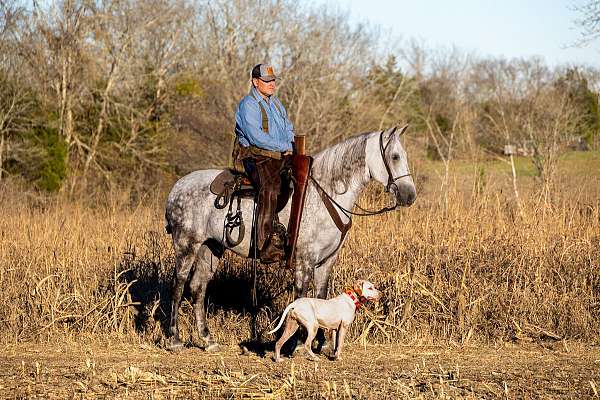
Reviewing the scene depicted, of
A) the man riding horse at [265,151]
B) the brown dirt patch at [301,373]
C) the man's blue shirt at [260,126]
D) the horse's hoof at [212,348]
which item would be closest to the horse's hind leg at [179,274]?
the brown dirt patch at [301,373]

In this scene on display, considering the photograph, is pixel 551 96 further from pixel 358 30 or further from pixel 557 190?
pixel 557 190

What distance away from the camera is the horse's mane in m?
7.87

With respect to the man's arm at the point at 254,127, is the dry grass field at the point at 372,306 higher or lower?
lower

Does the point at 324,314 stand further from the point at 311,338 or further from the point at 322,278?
the point at 322,278

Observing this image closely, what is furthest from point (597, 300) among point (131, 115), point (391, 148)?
point (131, 115)

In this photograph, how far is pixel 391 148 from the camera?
25.2 feet

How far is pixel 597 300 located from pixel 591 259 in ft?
1.71

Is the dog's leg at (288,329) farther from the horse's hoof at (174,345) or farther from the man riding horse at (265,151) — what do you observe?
the horse's hoof at (174,345)

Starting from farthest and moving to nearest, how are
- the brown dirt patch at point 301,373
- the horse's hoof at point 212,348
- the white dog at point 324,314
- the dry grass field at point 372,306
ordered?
1. the horse's hoof at point 212,348
2. the white dog at point 324,314
3. the dry grass field at point 372,306
4. the brown dirt patch at point 301,373

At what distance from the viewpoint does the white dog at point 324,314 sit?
737 centimetres

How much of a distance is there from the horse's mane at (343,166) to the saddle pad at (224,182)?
69 centimetres

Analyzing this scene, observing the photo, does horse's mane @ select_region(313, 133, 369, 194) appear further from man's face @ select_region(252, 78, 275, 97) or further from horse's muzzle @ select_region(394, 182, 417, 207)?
man's face @ select_region(252, 78, 275, 97)

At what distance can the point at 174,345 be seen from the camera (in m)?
8.48

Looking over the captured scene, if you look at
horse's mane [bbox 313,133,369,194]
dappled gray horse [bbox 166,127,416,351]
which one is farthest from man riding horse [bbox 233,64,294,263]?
horse's mane [bbox 313,133,369,194]
